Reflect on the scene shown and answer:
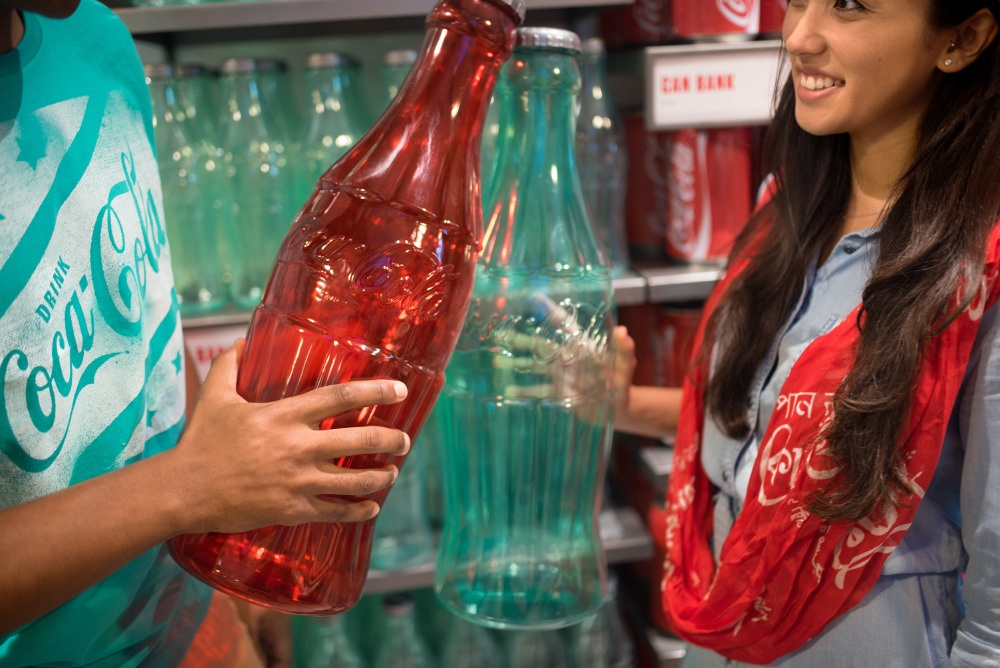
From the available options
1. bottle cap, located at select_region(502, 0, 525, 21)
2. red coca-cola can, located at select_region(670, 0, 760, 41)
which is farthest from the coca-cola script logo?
bottle cap, located at select_region(502, 0, 525, 21)

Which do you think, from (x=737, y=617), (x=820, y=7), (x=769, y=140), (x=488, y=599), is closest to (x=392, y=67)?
(x=769, y=140)

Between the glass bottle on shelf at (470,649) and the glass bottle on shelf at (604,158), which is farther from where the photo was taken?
the glass bottle on shelf at (470,649)

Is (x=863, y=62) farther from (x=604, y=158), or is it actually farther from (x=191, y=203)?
(x=191, y=203)

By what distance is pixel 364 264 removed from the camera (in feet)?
2.31

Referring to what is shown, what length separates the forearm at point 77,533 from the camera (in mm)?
588

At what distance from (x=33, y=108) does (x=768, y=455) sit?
2.50 ft

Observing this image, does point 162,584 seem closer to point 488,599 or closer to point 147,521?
point 147,521

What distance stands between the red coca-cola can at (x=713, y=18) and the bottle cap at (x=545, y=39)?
2.29 ft

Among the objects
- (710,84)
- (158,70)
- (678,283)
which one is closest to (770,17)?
(710,84)

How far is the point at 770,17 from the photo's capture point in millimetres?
1516

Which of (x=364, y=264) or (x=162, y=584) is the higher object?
(x=364, y=264)

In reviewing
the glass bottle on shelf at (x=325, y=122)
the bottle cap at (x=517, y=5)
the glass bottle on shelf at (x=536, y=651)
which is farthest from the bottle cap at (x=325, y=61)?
the glass bottle on shelf at (x=536, y=651)

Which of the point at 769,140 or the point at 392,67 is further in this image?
the point at 392,67

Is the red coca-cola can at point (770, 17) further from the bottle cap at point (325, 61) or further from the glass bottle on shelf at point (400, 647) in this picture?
the glass bottle on shelf at point (400, 647)
